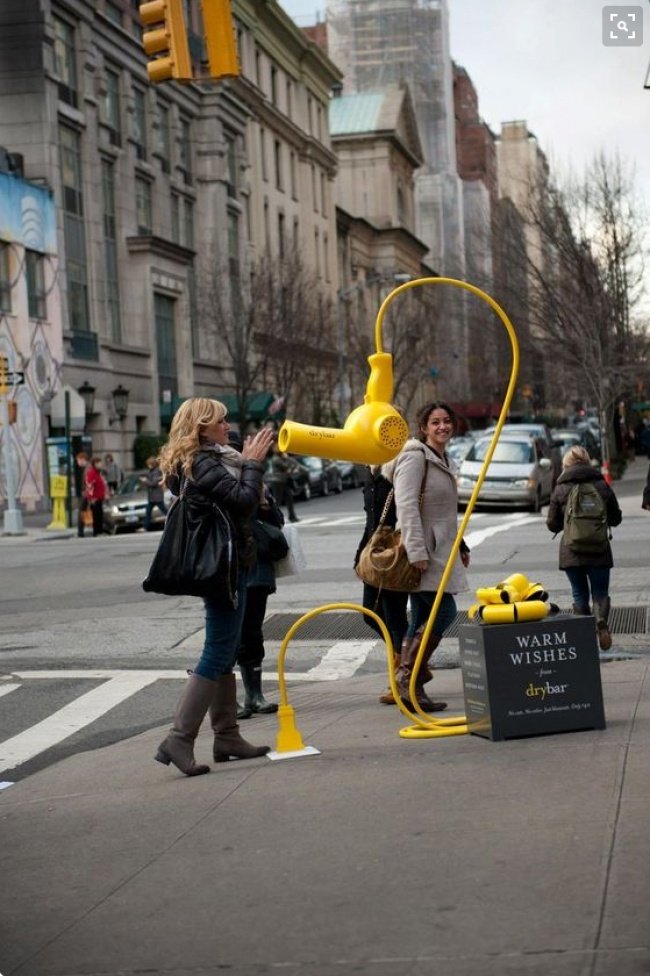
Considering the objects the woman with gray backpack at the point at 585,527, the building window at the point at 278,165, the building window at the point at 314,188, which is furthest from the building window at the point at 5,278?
the building window at the point at 314,188

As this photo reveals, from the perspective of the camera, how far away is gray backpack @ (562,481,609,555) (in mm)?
12445

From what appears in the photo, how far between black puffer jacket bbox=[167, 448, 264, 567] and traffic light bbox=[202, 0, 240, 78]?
4.79 m

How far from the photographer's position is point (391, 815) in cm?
652

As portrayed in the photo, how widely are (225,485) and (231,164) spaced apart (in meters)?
59.2

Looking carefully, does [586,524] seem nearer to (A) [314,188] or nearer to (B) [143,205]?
(B) [143,205]

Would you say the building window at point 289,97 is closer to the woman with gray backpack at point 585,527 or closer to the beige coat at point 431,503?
the woman with gray backpack at point 585,527

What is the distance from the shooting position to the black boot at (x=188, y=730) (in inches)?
309

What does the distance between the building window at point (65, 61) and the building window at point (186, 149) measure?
11.3m

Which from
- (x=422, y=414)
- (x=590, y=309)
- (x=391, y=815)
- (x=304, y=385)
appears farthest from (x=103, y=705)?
(x=304, y=385)

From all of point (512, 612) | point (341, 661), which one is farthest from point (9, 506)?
point (512, 612)

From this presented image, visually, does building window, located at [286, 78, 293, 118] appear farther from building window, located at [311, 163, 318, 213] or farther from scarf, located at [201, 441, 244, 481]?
scarf, located at [201, 441, 244, 481]

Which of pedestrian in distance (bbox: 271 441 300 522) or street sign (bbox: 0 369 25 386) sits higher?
street sign (bbox: 0 369 25 386)

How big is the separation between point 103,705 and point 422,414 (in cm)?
338

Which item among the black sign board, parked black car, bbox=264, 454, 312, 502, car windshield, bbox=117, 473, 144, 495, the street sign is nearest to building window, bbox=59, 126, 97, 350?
parked black car, bbox=264, 454, 312, 502
